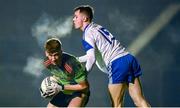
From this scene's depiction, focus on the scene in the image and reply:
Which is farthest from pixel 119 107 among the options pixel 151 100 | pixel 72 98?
pixel 151 100

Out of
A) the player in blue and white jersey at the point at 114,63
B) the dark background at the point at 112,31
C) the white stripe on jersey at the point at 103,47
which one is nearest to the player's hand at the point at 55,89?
the player in blue and white jersey at the point at 114,63

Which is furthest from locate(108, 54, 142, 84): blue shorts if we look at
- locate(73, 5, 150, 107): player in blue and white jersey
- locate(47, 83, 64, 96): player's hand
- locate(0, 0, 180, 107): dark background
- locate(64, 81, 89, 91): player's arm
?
locate(0, 0, 180, 107): dark background

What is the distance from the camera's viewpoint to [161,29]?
9359 mm

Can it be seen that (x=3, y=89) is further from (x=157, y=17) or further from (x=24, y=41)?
(x=157, y=17)

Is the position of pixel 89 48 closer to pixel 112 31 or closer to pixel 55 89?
pixel 55 89

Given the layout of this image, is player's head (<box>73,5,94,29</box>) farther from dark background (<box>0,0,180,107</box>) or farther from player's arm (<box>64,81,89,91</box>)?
dark background (<box>0,0,180,107</box>)

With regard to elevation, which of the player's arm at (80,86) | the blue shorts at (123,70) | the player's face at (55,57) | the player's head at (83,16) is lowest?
the player's arm at (80,86)

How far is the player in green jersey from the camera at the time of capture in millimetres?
5398

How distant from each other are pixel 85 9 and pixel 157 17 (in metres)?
3.84

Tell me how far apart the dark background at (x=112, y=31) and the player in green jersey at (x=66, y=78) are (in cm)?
341

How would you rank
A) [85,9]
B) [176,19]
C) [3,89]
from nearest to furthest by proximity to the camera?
[85,9], [3,89], [176,19]

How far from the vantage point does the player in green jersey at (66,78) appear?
5.40 m

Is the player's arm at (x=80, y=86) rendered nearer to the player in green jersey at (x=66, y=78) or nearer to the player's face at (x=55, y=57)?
the player in green jersey at (x=66, y=78)

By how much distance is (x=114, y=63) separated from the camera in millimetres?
5465
